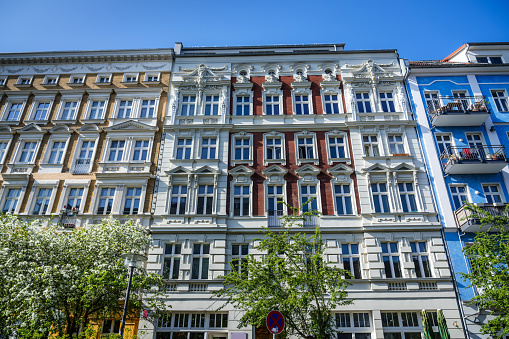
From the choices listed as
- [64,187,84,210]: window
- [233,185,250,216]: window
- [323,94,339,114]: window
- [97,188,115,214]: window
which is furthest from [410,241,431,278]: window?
[64,187,84,210]: window

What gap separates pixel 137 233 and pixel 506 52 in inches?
1189

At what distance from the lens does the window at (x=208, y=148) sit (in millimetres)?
23812

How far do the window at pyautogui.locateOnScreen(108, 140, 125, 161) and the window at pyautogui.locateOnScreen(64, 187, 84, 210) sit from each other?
2930 millimetres

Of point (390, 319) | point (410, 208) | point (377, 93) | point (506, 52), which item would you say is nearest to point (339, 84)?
point (377, 93)

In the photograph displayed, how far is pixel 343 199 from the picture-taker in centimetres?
2205

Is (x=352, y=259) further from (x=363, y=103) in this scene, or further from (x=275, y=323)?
(x=363, y=103)

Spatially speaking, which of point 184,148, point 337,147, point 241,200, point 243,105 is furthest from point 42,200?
point 337,147

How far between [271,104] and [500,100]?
1660cm

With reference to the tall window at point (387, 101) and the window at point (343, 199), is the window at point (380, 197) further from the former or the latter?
the tall window at point (387, 101)

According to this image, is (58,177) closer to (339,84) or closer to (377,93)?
(339,84)

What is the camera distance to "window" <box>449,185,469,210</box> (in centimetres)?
2155

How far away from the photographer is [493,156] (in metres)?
21.8

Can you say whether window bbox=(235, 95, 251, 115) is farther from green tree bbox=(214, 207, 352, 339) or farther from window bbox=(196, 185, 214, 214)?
green tree bbox=(214, 207, 352, 339)

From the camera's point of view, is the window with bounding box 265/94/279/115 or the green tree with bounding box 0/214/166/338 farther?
the window with bounding box 265/94/279/115
